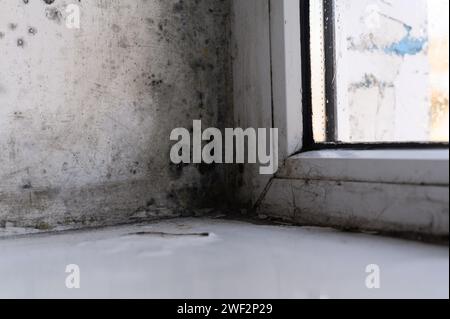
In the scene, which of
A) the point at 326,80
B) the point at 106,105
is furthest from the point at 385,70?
the point at 106,105

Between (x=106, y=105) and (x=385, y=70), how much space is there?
0.73 m

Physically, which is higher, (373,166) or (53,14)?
(53,14)

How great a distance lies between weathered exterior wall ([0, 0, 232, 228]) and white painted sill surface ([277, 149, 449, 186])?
11.4 inches

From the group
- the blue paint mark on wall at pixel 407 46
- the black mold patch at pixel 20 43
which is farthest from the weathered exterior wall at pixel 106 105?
the blue paint mark on wall at pixel 407 46

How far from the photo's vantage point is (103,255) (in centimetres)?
84

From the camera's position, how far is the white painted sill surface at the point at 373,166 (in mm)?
799

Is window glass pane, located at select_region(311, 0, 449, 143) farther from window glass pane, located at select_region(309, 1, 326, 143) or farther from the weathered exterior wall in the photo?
the weathered exterior wall

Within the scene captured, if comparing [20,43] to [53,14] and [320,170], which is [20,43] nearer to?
[53,14]

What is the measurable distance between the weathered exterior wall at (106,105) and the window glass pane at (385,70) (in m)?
0.30

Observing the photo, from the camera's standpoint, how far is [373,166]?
901 millimetres

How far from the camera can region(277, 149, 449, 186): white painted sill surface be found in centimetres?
80

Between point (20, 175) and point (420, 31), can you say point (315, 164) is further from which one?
point (20, 175)
